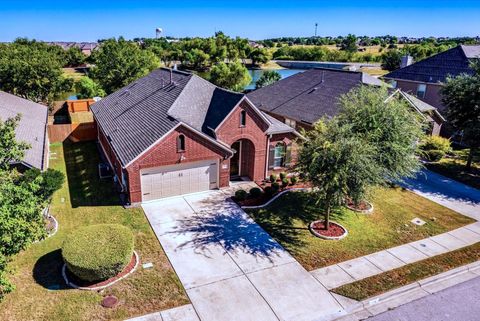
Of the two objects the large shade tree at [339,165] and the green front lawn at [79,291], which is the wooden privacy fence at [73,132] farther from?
the large shade tree at [339,165]

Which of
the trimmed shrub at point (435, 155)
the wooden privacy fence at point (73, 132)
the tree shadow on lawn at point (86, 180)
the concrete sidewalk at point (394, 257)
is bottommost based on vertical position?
the concrete sidewalk at point (394, 257)

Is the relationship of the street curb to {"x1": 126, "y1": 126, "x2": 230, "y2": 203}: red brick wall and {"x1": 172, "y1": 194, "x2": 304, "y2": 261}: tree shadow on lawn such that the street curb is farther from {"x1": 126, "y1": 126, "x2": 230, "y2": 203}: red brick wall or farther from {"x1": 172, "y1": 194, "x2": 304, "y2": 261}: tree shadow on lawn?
{"x1": 126, "y1": 126, "x2": 230, "y2": 203}: red brick wall

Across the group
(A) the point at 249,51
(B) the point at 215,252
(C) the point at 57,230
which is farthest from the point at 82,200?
(A) the point at 249,51

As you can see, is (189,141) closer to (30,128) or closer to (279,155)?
(279,155)

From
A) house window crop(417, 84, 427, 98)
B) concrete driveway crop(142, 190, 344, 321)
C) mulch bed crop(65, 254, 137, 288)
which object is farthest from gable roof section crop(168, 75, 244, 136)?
house window crop(417, 84, 427, 98)

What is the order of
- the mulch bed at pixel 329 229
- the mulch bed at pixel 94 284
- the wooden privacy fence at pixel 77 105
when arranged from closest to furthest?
the mulch bed at pixel 94 284, the mulch bed at pixel 329 229, the wooden privacy fence at pixel 77 105

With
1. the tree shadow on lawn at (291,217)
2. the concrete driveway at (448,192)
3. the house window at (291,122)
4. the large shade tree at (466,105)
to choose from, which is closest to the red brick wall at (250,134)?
the tree shadow on lawn at (291,217)

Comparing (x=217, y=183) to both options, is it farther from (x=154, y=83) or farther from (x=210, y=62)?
(x=210, y=62)
